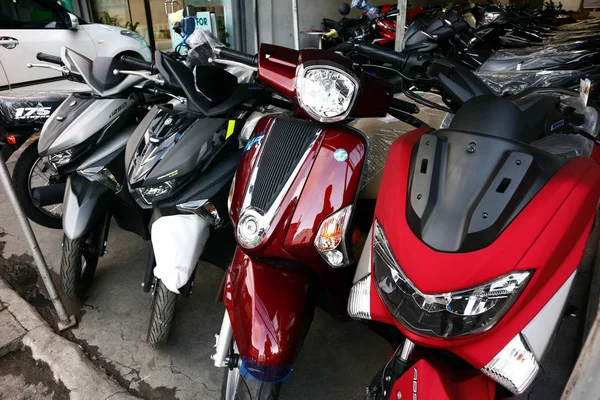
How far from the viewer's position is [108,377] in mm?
2035

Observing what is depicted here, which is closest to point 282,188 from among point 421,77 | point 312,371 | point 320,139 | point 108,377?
point 320,139

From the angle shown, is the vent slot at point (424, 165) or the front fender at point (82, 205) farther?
the front fender at point (82, 205)

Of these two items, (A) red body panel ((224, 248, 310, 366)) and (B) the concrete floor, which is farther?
(B) the concrete floor

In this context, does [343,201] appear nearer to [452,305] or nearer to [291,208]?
[291,208]

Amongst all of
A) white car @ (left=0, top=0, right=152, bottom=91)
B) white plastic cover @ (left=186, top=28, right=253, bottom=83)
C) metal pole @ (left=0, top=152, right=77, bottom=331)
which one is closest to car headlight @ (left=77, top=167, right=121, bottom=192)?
metal pole @ (left=0, top=152, right=77, bottom=331)

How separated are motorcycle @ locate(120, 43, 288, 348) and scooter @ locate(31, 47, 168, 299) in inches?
12.1

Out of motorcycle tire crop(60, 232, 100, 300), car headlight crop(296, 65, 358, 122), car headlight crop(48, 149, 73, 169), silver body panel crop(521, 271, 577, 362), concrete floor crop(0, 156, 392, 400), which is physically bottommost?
concrete floor crop(0, 156, 392, 400)

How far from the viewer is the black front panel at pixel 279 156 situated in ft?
4.50

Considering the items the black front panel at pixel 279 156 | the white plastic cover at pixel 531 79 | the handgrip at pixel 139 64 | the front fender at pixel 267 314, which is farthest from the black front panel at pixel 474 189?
the white plastic cover at pixel 531 79

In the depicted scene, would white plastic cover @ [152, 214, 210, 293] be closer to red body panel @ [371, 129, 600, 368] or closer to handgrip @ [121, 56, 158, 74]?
handgrip @ [121, 56, 158, 74]

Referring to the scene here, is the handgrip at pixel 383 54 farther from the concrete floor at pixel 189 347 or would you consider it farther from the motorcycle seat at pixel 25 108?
the motorcycle seat at pixel 25 108

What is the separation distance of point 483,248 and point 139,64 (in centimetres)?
192

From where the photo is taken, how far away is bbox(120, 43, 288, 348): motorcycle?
5.83ft

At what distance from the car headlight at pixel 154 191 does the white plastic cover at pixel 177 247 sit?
10 cm
